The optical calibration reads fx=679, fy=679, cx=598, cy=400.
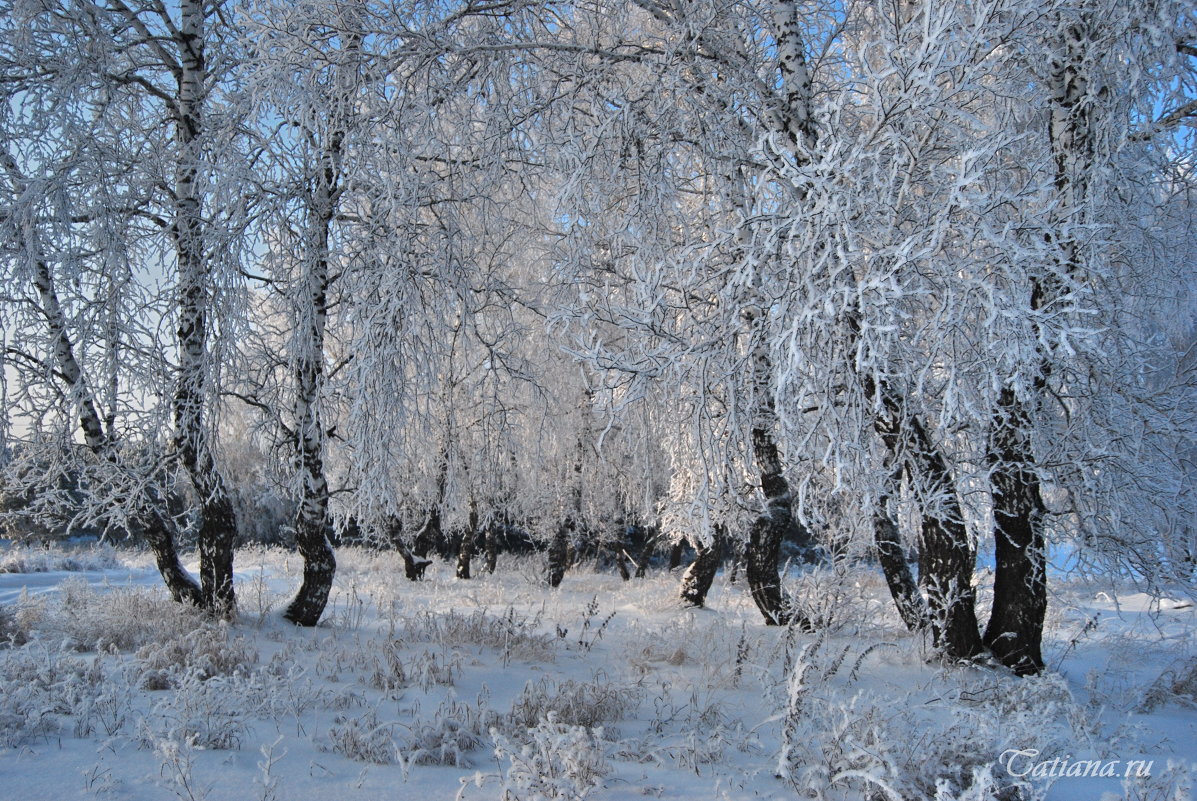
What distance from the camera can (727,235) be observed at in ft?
10.0

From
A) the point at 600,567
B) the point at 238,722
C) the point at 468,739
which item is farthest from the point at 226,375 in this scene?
the point at 600,567

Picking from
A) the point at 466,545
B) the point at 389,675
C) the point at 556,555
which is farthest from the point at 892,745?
the point at 466,545

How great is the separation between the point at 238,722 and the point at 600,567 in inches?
813

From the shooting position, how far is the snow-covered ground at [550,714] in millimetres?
2820

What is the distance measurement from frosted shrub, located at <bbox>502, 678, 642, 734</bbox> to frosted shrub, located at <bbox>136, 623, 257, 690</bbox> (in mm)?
1732

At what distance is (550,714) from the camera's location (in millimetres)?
2857

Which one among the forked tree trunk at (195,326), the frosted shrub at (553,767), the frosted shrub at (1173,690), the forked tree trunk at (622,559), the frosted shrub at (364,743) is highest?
the forked tree trunk at (195,326)

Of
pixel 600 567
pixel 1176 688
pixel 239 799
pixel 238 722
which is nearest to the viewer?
pixel 239 799

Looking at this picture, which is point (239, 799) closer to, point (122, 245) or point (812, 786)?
point (812, 786)

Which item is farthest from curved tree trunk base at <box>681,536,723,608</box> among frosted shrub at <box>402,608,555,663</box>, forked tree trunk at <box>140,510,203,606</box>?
forked tree trunk at <box>140,510,203,606</box>

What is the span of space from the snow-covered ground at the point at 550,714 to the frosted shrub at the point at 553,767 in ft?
0.05

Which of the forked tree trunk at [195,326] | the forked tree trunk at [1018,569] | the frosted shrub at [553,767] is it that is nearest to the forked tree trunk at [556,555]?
the forked tree trunk at [195,326]

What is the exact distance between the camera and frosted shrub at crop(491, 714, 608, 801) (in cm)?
268

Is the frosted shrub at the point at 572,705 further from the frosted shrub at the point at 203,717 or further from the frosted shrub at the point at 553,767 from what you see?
the frosted shrub at the point at 203,717
